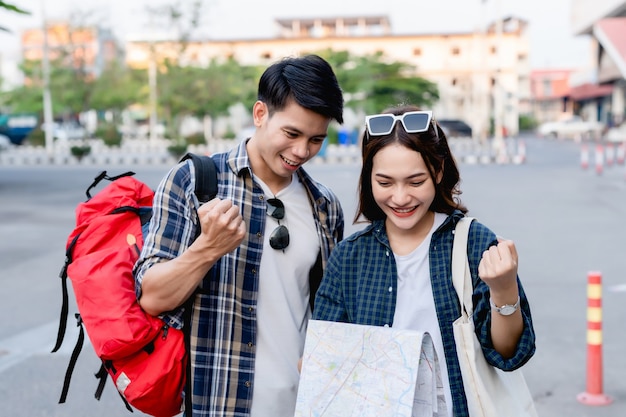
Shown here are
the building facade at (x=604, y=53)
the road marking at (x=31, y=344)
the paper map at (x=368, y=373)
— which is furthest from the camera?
the building facade at (x=604, y=53)

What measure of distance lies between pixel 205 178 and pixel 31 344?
4615 millimetres

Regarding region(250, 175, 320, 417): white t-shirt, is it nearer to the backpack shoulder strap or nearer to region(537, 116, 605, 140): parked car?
the backpack shoulder strap

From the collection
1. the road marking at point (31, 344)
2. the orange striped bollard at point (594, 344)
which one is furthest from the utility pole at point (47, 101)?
the orange striped bollard at point (594, 344)

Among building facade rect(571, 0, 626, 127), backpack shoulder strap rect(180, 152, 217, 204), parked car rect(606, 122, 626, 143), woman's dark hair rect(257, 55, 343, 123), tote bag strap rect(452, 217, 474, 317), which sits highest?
building facade rect(571, 0, 626, 127)

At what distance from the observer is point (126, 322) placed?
7.16 feet

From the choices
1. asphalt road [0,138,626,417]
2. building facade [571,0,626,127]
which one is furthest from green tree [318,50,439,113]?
asphalt road [0,138,626,417]

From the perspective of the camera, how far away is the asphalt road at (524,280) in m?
5.25

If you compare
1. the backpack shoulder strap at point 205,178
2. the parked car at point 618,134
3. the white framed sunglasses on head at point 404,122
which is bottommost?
the backpack shoulder strap at point 205,178

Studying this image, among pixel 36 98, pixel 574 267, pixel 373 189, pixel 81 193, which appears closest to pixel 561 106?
pixel 36 98

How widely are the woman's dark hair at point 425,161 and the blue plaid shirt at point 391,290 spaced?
6 cm

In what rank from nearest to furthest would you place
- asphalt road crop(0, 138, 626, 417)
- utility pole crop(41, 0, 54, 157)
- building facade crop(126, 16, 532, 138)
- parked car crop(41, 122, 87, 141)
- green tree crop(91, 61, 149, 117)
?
asphalt road crop(0, 138, 626, 417) < utility pole crop(41, 0, 54, 157) < green tree crop(91, 61, 149, 117) < parked car crop(41, 122, 87, 141) < building facade crop(126, 16, 532, 138)

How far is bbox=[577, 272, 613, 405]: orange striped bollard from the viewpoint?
15.7 ft

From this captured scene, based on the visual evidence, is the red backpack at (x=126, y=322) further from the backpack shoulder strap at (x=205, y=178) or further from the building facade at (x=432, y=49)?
the building facade at (x=432, y=49)

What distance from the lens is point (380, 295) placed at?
2.17 meters
